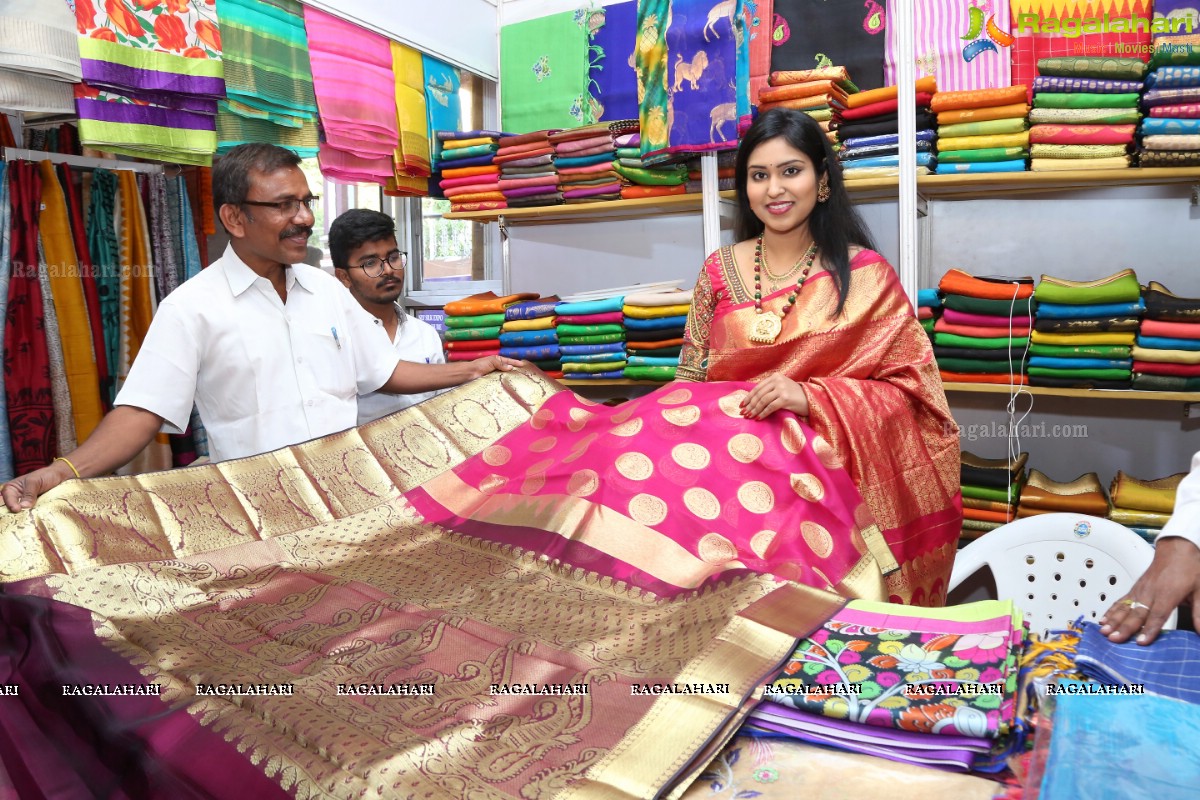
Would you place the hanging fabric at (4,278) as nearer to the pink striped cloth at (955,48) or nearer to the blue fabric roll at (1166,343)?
the pink striped cloth at (955,48)

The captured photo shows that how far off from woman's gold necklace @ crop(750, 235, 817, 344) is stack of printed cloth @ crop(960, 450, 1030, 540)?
1006 millimetres

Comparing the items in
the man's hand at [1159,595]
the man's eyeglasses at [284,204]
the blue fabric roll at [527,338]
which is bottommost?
the man's hand at [1159,595]

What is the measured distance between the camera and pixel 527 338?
375 cm

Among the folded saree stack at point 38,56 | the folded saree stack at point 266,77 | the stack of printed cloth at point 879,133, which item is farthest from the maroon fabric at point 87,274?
the stack of printed cloth at point 879,133

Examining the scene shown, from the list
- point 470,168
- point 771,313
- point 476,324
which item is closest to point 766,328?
point 771,313

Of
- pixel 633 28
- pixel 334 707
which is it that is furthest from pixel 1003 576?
pixel 633 28

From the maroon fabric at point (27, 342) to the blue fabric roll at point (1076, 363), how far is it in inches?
140

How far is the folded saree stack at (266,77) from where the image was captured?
9.98 feet

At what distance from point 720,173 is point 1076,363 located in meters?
1.45

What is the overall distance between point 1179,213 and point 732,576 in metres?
2.68

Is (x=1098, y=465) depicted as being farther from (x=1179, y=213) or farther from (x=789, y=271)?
(x=789, y=271)

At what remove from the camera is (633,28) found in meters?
3.89

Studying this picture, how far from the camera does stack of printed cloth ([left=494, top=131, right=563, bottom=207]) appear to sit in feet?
12.4

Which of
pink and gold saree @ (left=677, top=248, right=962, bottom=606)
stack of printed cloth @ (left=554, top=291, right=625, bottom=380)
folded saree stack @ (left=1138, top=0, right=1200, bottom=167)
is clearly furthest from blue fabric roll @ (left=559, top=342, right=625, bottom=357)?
folded saree stack @ (left=1138, top=0, right=1200, bottom=167)
